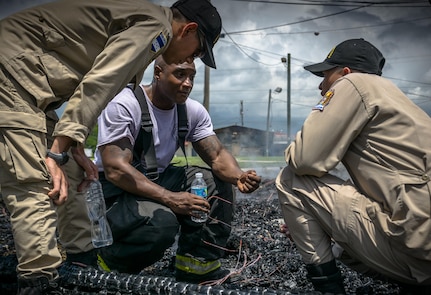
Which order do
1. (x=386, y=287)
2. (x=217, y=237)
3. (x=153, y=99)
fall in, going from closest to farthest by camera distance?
(x=386, y=287)
(x=217, y=237)
(x=153, y=99)

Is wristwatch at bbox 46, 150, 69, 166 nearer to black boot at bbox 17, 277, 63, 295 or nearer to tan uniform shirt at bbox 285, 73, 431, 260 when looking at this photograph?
black boot at bbox 17, 277, 63, 295

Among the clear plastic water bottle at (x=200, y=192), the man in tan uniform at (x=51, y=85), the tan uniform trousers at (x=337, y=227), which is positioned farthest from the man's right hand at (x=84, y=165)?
the tan uniform trousers at (x=337, y=227)

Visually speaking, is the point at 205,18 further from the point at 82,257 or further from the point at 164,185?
the point at 82,257

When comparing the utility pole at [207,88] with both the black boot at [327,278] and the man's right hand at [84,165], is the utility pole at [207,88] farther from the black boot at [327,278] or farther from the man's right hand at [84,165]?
the black boot at [327,278]

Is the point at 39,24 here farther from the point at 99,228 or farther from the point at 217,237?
the point at 217,237

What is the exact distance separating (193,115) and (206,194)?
800 millimetres

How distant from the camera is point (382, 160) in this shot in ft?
6.64

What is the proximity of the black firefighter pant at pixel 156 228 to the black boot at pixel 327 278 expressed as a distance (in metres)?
1.03

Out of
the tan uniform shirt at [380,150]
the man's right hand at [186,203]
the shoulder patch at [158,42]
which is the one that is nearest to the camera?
the tan uniform shirt at [380,150]

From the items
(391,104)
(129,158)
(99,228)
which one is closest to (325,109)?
(391,104)

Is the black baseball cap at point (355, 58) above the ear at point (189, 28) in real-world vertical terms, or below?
below

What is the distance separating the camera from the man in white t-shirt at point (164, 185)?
9.52 feet

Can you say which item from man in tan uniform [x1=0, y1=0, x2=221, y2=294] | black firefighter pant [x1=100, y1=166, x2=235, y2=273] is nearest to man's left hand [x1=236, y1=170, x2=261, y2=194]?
black firefighter pant [x1=100, y1=166, x2=235, y2=273]

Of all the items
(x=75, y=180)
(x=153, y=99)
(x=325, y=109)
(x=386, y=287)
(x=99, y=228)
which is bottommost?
(x=386, y=287)
